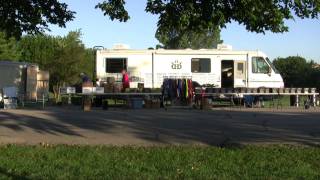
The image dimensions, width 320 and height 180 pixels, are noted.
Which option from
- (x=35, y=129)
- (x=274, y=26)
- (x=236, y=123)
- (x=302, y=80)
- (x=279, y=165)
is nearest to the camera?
(x=279, y=165)

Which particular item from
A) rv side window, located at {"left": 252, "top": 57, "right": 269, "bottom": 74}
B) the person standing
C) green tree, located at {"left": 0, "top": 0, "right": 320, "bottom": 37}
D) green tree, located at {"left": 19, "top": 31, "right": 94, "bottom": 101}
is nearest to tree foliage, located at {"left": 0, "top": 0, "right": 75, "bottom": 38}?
green tree, located at {"left": 0, "top": 0, "right": 320, "bottom": 37}

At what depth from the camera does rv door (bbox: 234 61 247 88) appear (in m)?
28.3

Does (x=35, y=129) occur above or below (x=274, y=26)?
below

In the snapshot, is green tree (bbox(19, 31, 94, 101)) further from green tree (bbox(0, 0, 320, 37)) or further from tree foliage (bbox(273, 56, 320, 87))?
green tree (bbox(0, 0, 320, 37))

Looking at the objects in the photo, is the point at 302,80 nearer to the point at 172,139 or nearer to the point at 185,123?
the point at 185,123

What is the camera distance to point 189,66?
28.2 metres

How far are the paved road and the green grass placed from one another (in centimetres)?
119

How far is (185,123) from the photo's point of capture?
635 inches

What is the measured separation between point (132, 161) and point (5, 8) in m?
4.58

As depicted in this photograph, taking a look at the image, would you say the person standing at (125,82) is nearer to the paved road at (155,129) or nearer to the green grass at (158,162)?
the paved road at (155,129)

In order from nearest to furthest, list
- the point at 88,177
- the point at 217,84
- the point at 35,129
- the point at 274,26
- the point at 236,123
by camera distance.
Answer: the point at 88,177, the point at 274,26, the point at 35,129, the point at 236,123, the point at 217,84

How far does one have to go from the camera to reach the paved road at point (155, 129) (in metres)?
12.6

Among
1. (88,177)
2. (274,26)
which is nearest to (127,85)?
(274,26)

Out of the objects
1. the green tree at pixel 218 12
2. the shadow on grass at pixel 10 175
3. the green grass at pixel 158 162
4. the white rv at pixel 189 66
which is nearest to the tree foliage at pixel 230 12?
the green tree at pixel 218 12
